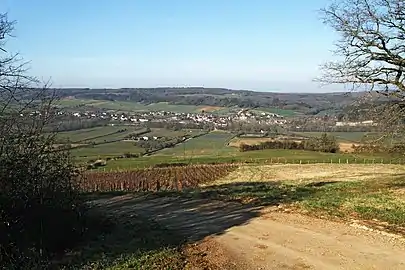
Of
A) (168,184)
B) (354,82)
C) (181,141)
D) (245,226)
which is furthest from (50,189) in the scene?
(181,141)

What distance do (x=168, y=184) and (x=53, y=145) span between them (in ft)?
73.5

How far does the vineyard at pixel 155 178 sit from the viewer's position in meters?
33.2

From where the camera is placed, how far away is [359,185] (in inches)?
832

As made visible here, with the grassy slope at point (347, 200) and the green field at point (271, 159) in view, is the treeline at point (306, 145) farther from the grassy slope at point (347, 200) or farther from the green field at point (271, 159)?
the grassy slope at point (347, 200)

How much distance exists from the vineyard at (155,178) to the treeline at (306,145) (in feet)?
63.7

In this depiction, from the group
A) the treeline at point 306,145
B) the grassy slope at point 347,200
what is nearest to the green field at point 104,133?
the treeline at point 306,145

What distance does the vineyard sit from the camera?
109ft

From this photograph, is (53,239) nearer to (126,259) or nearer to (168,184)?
(126,259)

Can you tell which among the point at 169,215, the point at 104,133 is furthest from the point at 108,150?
the point at 169,215

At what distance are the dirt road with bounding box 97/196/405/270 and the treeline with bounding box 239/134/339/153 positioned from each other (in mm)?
43981

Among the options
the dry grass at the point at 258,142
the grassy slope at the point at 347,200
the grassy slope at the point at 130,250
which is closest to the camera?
the grassy slope at the point at 130,250

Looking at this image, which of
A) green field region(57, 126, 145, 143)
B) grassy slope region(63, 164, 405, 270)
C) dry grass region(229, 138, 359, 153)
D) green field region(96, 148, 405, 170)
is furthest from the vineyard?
dry grass region(229, 138, 359, 153)

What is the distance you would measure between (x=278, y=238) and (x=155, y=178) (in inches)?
1037

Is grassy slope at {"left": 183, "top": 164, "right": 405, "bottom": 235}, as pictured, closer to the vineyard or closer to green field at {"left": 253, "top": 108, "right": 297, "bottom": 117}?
the vineyard
